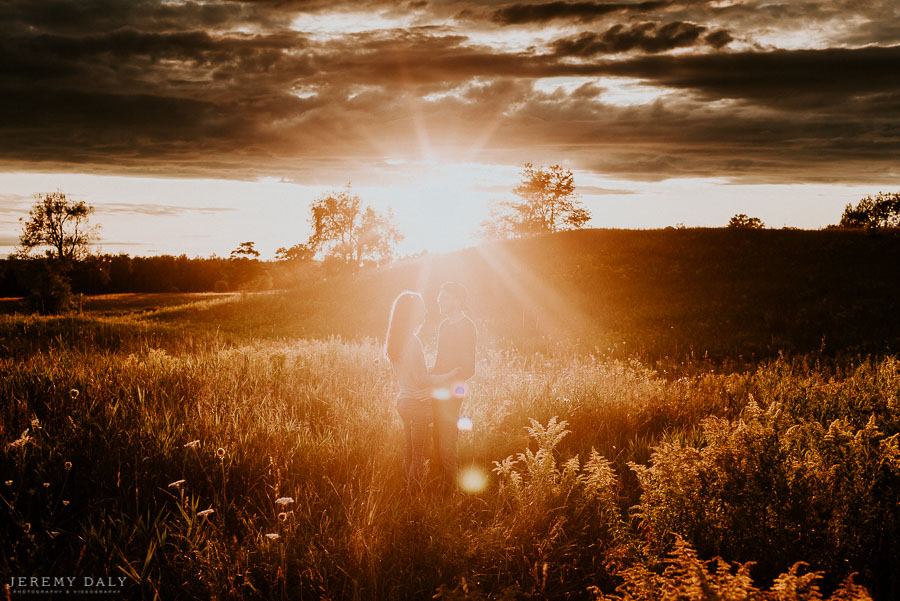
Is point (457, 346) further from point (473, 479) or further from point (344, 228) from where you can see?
point (344, 228)

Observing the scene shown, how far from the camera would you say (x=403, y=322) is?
4559 millimetres

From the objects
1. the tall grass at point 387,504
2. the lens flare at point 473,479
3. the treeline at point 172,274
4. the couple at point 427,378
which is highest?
the treeline at point 172,274

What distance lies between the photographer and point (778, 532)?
3.40 meters

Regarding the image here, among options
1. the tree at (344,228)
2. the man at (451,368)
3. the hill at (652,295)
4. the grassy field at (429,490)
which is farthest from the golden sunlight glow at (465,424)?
the tree at (344,228)

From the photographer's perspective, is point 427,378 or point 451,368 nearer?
point 427,378

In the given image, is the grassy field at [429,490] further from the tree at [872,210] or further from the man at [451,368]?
the tree at [872,210]

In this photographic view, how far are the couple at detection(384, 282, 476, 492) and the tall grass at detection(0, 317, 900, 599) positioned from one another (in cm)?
32

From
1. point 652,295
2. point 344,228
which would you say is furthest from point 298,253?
point 652,295

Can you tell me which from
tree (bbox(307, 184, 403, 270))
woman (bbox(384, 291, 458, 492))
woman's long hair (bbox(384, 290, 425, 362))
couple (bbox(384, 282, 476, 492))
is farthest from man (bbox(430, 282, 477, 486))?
tree (bbox(307, 184, 403, 270))

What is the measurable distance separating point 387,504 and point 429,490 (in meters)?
0.61

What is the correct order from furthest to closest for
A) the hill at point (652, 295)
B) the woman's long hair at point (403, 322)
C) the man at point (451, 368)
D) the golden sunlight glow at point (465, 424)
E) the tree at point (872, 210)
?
the tree at point (872, 210) → the hill at point (652, 295) → the golden sunlight glow at point (465, 424) → the man at point (451, 368) → the woman's long hair at point (403, 322)

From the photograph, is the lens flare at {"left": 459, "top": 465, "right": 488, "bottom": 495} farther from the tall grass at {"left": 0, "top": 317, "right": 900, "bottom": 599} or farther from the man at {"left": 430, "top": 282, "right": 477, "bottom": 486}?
the man at {"left": 430, "top": 282, "right": 477, "bottom": 486}

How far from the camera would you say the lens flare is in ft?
15.4

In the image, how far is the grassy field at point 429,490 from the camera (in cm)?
316
